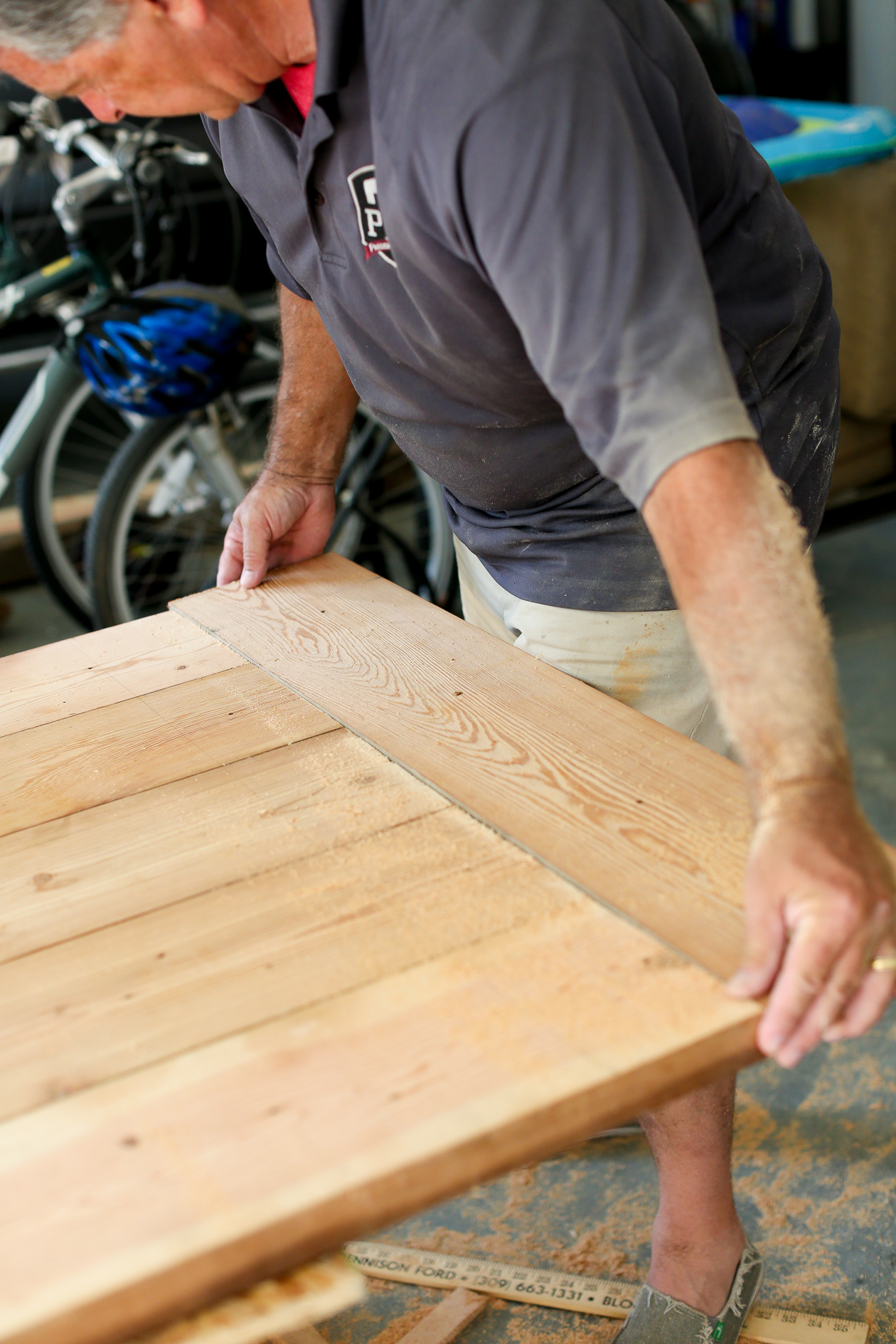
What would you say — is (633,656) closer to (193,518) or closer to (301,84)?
(301,84)

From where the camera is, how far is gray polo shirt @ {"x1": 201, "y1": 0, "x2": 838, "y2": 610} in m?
0.77

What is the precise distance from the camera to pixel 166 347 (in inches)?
96.3

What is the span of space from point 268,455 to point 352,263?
472mm

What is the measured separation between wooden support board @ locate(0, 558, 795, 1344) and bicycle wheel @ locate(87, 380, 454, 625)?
52.5 inches

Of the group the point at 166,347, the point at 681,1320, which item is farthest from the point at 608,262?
the point at 166,347

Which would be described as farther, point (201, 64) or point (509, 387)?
point (509, 387)

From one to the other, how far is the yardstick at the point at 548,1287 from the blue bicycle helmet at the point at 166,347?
1713 mm

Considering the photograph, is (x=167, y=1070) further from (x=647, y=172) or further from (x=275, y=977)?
(x=647, y=172)

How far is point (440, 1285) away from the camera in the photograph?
1400 mm

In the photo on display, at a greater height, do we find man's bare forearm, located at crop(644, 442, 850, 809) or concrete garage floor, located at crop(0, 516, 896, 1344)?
man's bare forearm, located at crop(644, 442, 850, 809)

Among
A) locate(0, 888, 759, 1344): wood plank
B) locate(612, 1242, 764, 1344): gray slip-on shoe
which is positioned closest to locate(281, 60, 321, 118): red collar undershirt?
locate(0, 888, 759, 1344): wood plank

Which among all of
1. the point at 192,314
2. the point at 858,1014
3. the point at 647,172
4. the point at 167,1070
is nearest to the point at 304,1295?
the point at 167,1070

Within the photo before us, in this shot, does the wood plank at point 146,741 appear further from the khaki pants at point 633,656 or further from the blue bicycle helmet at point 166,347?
the blue bicycle helmet at point 166,347

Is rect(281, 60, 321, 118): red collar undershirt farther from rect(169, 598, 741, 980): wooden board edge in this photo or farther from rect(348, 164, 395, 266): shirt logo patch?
rect(169, 598, 741, 980): wooden board edge
